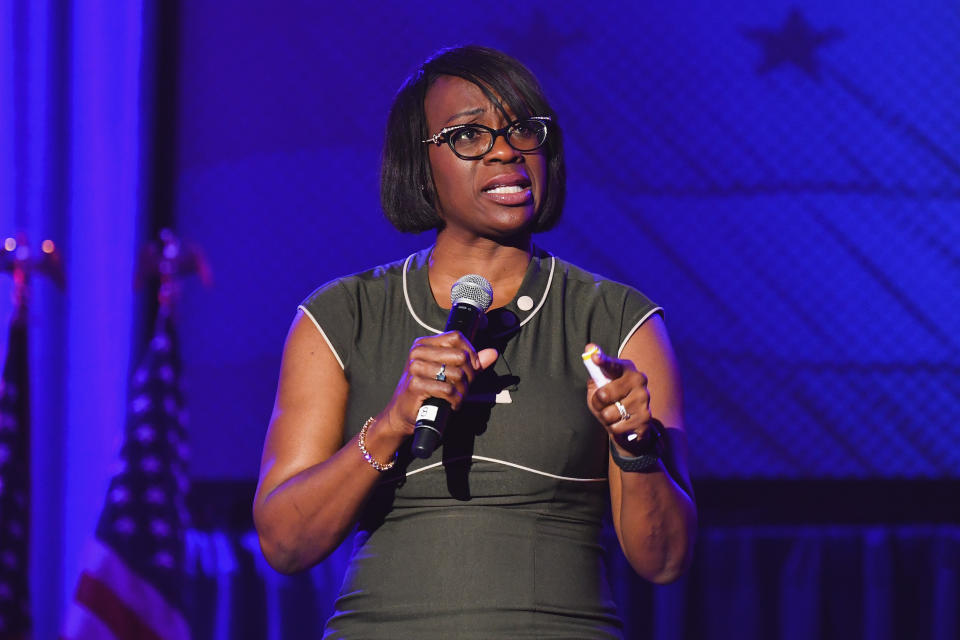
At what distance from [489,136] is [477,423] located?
43 centimetres

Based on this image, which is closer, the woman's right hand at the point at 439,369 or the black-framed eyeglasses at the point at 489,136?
the woman's right hand at the point at 439,369

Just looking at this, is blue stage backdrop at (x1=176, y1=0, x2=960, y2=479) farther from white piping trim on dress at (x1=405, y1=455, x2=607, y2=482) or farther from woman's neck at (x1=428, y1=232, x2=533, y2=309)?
white piping trim on dress at (x1=405, y1=455, x2=607, y2=482)

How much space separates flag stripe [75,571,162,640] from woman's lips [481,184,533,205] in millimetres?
1603

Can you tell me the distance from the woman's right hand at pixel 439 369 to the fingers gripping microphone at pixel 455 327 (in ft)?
0.05

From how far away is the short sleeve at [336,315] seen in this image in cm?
153

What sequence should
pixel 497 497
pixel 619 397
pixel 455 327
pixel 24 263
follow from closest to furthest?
pixel 619 397 < pixel 455 327 < pixel 497 497 < pixel 24 263

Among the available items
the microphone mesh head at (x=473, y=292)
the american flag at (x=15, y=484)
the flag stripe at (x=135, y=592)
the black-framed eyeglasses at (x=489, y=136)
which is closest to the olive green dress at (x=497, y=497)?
the microphone mesh head at (x=473, y=292)

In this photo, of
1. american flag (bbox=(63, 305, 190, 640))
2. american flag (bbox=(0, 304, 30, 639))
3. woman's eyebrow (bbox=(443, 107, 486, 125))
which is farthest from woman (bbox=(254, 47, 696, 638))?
american flag (bbox=(0, 304, 30, 639))

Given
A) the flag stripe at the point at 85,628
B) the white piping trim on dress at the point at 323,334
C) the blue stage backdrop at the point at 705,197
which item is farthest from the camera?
the blue stage backdrop at the point at 705,197

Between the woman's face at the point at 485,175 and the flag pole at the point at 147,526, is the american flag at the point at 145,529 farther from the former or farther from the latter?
the woman's face at the point at 485,175

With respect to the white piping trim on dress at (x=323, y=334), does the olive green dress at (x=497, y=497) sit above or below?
below

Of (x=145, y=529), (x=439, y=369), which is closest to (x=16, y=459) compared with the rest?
(x=145, y=529)

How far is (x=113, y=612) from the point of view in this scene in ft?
8.38

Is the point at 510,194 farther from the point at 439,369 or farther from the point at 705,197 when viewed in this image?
the point at 705,197
